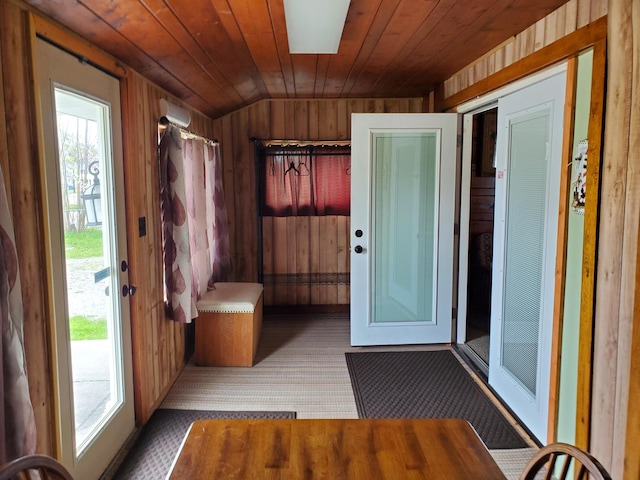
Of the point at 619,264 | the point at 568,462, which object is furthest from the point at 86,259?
the point at 619,264

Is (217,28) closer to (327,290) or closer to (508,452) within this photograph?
(508,452)

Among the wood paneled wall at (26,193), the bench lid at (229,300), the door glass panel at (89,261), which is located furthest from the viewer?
the bench lid at (229,300)

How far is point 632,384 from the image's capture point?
158 centimetres

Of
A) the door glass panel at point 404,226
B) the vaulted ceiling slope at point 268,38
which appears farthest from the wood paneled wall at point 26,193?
the door glass panel at point 404,226

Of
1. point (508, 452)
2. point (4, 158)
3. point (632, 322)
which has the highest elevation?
point (4, 158)

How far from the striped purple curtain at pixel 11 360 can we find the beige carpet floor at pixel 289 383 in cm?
160

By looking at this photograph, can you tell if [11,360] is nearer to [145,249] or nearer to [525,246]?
[145,249]

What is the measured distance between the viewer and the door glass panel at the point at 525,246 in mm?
2396

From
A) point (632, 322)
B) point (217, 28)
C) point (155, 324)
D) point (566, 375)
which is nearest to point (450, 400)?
point (566, 375)

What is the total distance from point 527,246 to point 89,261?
2.31 meters

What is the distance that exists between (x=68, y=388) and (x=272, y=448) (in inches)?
43.3

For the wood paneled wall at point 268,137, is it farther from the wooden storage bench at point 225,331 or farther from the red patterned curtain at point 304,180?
the wooden storage bench at point 225,331

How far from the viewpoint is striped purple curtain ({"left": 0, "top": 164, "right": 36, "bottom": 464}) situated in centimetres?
122

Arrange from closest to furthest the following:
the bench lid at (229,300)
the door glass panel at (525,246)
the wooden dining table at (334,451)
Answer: the wooden dining table at (334,451), the door glass panel at (525,246), the bench lid at (229,300)
